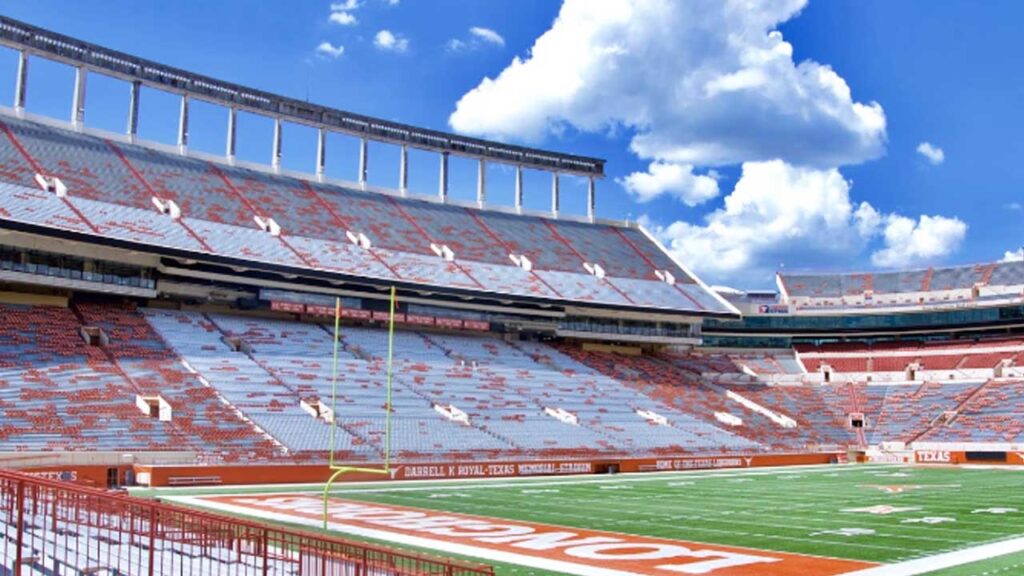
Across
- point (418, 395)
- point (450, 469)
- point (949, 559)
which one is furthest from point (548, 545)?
point (418, 395)

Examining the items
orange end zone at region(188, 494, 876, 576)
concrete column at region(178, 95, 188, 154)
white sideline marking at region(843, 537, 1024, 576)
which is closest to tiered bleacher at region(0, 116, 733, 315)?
concrete column at region(178, 95, 188, 154)

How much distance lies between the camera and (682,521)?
20.8m

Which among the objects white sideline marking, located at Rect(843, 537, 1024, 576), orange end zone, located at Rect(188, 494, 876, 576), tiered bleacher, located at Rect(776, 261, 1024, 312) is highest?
tiered bleacher, located at Rect(776, 261, 1024, 312)

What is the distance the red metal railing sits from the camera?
8.62m

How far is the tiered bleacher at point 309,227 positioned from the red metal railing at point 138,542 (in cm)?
2673

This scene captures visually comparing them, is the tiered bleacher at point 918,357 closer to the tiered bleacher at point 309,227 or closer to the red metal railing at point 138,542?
the tiered bleacher at point 309,227

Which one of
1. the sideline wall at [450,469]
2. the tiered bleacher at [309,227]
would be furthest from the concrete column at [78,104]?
the sideline wall at [450,469]

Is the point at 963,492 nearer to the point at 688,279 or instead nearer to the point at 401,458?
the point at 401,458

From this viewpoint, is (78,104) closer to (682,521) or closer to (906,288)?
(682,521)

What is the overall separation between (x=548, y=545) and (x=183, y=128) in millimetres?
38797

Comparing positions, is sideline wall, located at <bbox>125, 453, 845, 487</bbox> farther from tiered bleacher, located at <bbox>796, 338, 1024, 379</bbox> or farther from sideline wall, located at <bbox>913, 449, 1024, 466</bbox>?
tiered bleacher, located at <bbox>796, 338, 1024, 379</bbox>

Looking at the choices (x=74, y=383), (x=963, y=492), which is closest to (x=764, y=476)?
(x=963, y=492)

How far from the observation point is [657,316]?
5591cm

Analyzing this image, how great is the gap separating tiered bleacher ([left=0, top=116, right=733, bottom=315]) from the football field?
15.8 m
